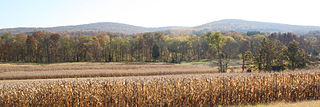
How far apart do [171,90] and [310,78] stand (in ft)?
33.3

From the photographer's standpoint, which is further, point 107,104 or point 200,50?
point 200,50

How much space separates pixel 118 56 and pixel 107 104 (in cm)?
8729

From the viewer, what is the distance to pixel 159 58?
94625 mm

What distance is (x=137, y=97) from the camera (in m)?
11.8

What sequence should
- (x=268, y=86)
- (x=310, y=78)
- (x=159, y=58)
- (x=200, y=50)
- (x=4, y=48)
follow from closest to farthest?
(x=268, y=86), (x=310, y=78), (x=4, y=48), (x=159, y=58), (x=200, y=50)

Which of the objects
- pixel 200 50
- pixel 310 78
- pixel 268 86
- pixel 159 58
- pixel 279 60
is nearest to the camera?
pixel 268 86

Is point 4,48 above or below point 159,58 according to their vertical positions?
above

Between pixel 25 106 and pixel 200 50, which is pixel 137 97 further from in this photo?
pixel 200 50

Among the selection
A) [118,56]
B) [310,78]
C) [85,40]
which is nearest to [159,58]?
[118,56]

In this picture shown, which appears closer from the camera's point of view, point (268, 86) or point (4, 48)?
point (268, 86)

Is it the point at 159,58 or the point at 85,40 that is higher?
the point at 85,40

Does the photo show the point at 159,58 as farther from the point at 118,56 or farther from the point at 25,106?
the point at 25,106

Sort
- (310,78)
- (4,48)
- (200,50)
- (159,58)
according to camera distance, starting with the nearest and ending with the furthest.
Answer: (310,78)
(4,48)
(159,58)
(200,50)

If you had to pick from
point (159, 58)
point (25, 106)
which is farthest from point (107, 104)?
point (159, 58)
